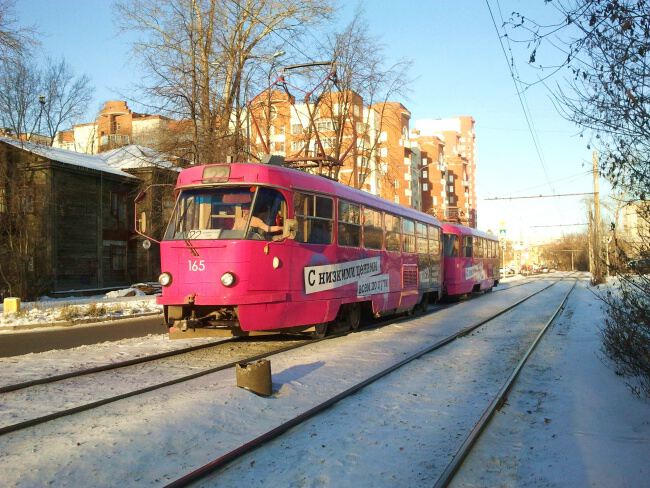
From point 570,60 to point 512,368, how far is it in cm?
484

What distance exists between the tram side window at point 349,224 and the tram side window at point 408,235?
335cm

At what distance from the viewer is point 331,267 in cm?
1110

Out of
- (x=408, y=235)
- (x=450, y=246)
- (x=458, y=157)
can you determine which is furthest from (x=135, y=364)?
(x=458, y=157)

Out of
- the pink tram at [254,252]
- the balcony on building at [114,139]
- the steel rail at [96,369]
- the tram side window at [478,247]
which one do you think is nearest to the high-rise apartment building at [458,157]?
the balcony on building at [114,139]

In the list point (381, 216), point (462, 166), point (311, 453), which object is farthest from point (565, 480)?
point (462, 166)

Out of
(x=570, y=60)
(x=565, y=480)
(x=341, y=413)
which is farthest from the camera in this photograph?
(x=341, y=413)

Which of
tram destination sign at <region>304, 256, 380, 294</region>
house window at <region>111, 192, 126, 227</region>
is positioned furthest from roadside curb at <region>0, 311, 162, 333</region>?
house window at <region>111, 192, 126, 227</region>

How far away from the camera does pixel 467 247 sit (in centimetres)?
2481

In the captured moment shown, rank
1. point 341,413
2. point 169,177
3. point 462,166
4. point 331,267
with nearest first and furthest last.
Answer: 1. point 341,413
2. point 331,267
3. point 169,177
4. point 462,166

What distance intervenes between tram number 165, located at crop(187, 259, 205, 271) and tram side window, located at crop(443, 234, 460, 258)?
14.8 m

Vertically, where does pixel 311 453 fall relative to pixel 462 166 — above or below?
below

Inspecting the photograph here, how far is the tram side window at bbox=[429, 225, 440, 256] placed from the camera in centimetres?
1842

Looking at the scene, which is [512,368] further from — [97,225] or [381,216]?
[97,225]

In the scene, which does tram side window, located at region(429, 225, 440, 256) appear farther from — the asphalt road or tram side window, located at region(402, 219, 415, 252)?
the asphalt road
